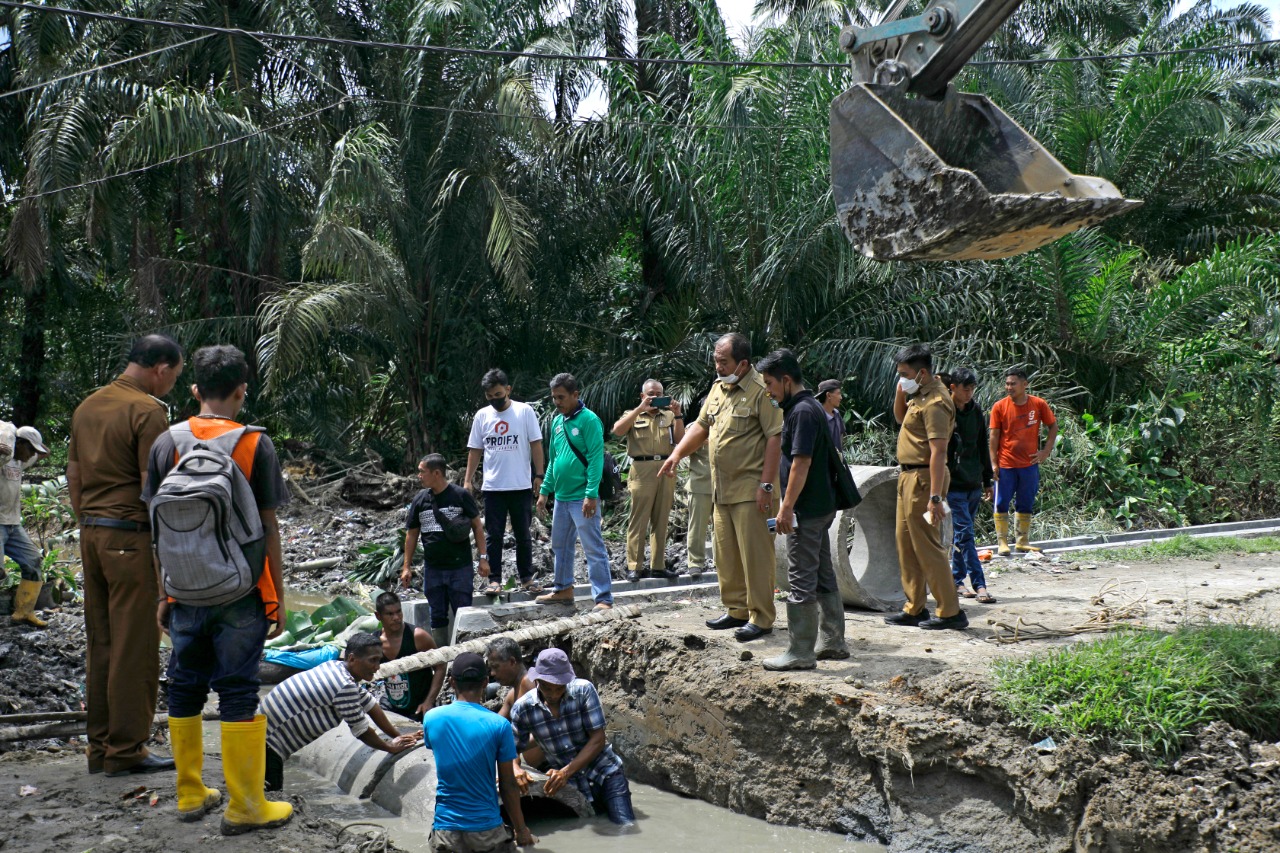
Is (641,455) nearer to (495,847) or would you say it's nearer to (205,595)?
(495,847)

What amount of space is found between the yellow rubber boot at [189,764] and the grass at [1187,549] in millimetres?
8559

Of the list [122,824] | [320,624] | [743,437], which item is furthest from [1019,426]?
[122,824]

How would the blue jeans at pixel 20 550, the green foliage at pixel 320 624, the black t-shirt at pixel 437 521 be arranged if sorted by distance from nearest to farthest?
1. the black t-shirt at pixel 437 521
2. the blue jeans at pixel 20 550
3. the green foliage at pixel 320 624

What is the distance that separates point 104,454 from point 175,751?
1391 mm

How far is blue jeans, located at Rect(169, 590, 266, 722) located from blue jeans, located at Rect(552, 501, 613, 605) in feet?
12.5

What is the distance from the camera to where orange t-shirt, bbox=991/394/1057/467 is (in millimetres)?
10320

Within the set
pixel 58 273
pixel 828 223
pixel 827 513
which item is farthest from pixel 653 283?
pixel 827 513

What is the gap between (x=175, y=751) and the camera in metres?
4.62

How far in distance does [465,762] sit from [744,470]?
273cm

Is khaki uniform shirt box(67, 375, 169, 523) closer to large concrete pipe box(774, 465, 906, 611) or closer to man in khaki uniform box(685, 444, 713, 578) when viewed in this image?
large concrete pipe box(774, 465, 906, 611)

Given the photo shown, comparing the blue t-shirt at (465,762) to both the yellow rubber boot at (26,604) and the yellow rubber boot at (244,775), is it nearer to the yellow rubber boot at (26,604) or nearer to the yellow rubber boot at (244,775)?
the yellow rubber boot at (244,775)

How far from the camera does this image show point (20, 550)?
865cm

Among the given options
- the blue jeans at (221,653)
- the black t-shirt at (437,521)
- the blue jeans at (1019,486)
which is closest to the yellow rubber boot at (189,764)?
the blue jeans at (221,653)

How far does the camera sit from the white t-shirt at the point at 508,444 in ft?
28.5
